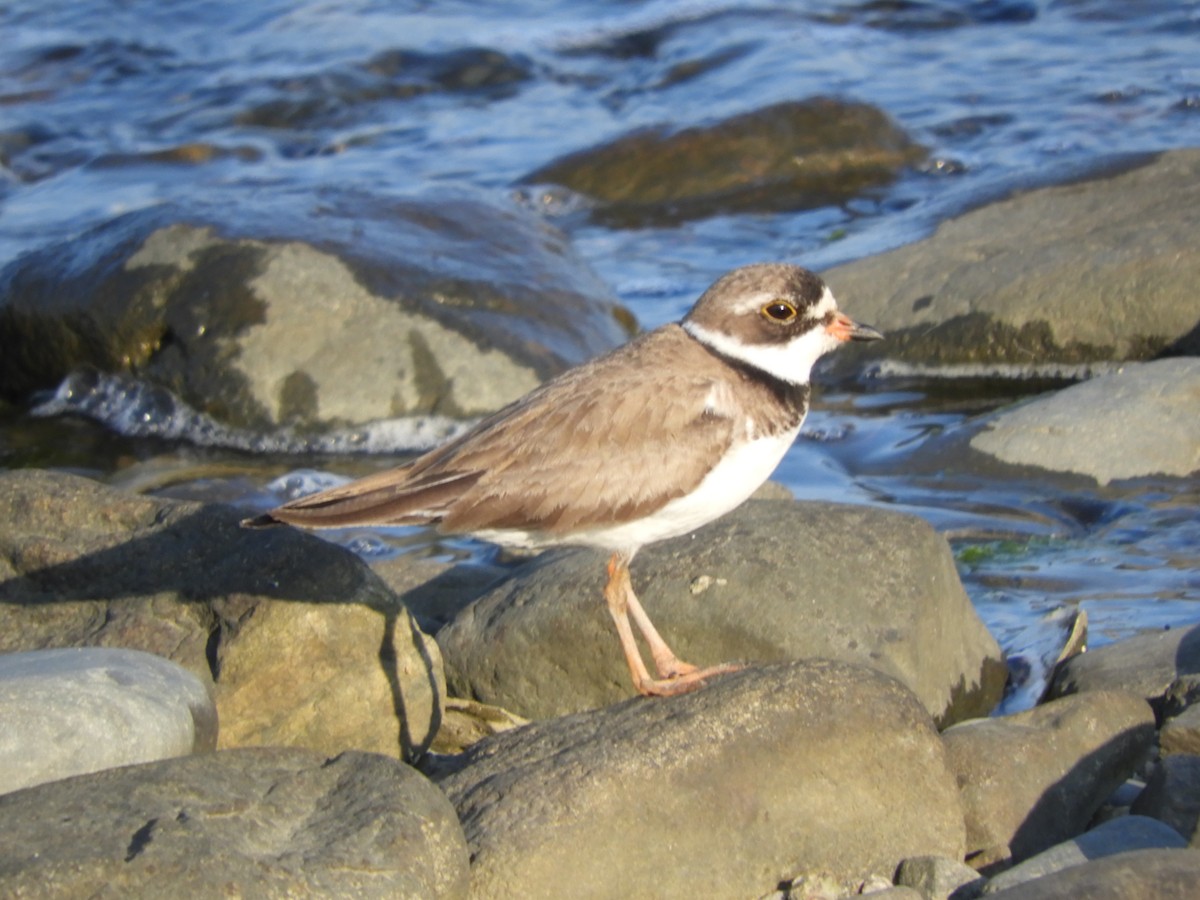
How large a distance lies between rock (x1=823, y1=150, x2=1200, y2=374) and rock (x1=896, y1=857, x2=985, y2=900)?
18.1 feet

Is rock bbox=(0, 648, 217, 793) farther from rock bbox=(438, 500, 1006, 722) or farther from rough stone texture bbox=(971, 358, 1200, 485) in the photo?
rough stone texture bbox=(971, 358, 1200, 485)

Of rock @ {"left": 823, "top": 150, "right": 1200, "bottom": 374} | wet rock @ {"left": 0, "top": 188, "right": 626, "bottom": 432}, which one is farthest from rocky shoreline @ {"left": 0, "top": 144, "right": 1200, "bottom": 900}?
rock @ {"left": 823, "top": 150, "right": 1200, "bottom": 374}

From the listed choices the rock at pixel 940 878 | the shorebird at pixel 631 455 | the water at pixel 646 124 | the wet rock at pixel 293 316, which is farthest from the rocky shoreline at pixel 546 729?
the wet rock at pixel 293 316

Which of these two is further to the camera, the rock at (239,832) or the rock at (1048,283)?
the rock at (1048,283)

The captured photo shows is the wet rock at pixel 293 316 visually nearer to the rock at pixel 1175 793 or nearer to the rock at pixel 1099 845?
the rock at pixel 1175 793

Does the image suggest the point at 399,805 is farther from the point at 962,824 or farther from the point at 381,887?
the point at 962,824

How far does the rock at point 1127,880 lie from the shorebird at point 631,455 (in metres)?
1.65

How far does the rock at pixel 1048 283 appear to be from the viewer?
9.59m

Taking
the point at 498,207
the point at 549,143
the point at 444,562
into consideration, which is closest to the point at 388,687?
the point at 444,562

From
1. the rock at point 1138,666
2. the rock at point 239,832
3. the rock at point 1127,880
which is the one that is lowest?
the rock at point 1138,666

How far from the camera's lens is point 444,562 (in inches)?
319

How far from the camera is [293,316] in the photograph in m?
9.73

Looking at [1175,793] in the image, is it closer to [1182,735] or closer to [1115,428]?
[1182,735]

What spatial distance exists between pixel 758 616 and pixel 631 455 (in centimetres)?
106
